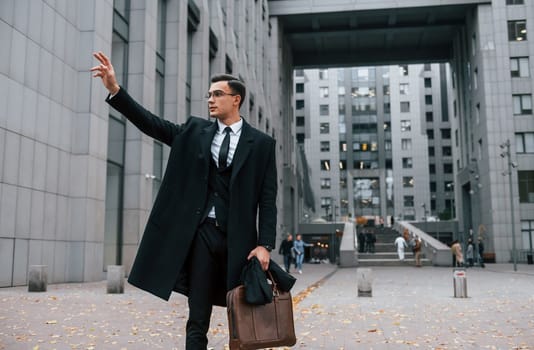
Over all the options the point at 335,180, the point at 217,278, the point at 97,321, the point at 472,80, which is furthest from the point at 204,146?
the point at 335,180

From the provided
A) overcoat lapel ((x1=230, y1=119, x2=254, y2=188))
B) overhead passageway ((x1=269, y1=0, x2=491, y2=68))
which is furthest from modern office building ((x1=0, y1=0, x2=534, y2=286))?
overcoat lapel ((x1=230, y1=119, x2=254, y2=188))

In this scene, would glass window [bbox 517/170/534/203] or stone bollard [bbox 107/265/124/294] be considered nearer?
stone bollard [bbox 107/265/124/294]

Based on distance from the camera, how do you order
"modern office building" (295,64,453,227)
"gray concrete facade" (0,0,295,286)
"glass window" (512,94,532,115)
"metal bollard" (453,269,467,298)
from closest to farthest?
1. "metal bollard" (453,269,467,298)
2. "gray concrete facade" (0,0,295,286)
3. "glass window" (512,94,532,115)
4. "modern office building" (295,64,453,227)

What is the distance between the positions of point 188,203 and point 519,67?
49943mm

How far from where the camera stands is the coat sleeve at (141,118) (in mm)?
3532

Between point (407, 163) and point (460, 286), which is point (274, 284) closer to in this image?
point (460, 286)

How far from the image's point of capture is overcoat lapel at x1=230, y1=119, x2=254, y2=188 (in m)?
3.60

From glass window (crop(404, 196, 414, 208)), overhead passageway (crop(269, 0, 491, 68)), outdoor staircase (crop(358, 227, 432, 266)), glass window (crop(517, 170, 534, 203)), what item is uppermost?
overhead passageway (crop(269, 0, 491, 68))

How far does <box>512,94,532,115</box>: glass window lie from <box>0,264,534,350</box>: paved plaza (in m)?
37.6

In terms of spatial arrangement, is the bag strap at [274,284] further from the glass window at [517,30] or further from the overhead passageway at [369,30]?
the glass window at [517,30]

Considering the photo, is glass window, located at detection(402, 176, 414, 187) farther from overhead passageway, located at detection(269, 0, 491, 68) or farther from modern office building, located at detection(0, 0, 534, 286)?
modern office building, located at detection(0, 0, 534, 286)

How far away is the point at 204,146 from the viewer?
12.0ft

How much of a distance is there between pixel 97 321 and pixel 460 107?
5464cm

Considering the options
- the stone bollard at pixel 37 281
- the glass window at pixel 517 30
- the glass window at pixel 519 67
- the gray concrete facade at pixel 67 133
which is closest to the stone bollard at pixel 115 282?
the stone bollard at pixel 37 281
